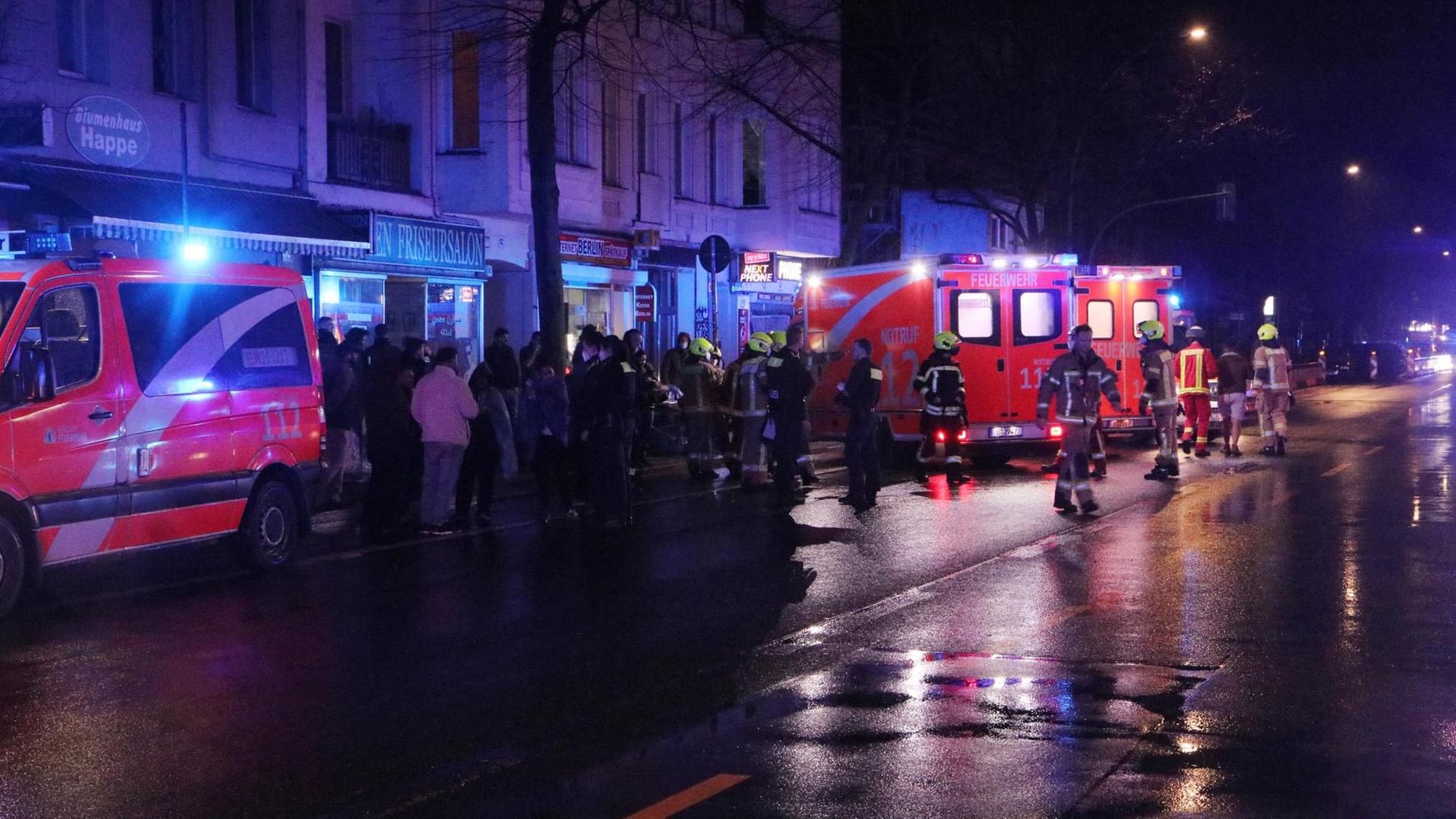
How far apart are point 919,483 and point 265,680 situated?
12.0 m

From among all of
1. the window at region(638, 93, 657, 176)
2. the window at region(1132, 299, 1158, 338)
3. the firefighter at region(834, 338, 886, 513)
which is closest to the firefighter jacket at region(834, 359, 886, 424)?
the firefighter at region(834, 338, 886, 513)

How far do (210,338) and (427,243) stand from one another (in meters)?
13.4

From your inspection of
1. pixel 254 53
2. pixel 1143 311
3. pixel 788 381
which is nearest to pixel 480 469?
pixel 788 381

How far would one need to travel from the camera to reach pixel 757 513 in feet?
53.1

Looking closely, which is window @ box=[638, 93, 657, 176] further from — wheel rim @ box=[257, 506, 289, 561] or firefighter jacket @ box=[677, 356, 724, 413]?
wheel rim @ box=[257, 506, 289, 561]

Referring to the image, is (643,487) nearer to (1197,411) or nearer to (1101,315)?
(1101,315)

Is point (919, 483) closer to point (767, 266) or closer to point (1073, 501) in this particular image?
point (1073, 501)

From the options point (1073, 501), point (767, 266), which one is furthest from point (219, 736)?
point (767, 266)

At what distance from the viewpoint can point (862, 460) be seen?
16828 mm

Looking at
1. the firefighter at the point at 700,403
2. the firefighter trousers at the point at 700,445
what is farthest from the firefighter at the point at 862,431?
the firefighter trousers at the point at 700,445

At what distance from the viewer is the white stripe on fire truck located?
428 inches

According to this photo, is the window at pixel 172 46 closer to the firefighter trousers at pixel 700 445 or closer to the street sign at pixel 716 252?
the firefighter trousers at pixel 700 445

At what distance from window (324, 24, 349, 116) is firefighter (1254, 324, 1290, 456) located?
545 inches

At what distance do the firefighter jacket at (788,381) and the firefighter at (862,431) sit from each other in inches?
15.8
